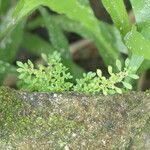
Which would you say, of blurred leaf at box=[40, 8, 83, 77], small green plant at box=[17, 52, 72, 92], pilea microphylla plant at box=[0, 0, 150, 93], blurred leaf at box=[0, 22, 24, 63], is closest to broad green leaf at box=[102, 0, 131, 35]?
pilea microphylla plant at box=[0, 0, 150, 93]

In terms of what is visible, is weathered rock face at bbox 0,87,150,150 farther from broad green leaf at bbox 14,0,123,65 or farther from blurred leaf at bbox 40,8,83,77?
blurred leaf at bbox 40,8,83,77

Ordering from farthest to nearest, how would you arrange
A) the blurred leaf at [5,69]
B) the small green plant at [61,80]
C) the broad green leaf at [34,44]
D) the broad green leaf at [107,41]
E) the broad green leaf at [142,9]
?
the broad green leaf at [34,44] → the broad green leaf at [107,41] → the blurred leaf at [5,69] → the broad green leaf at [142,9] → the small green plant at [61,80]

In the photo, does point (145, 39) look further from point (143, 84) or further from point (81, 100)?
point (143, 84)

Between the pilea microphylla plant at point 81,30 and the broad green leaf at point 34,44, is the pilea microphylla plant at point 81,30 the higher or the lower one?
the higher one

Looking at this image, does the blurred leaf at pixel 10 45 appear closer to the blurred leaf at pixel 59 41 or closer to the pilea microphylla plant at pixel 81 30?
the pilea microphylla plant at pixel 81 30

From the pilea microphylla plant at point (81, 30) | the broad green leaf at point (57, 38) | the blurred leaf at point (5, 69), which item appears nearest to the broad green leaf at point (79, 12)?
the pilea microphylla plant at point (81, 30)

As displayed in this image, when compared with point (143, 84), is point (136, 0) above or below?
above

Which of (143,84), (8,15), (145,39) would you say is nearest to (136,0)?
(145,39)
